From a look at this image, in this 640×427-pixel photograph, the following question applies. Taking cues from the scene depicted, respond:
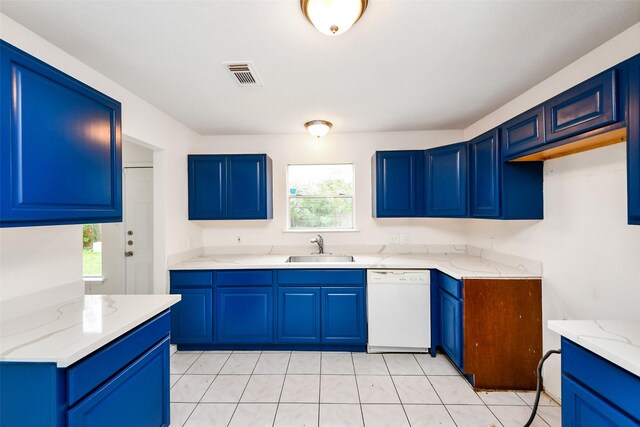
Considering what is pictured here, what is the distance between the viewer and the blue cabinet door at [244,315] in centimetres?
268

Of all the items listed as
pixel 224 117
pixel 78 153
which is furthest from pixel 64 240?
pixel 224 117

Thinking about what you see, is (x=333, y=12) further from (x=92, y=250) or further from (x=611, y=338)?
(x=92, y=250)

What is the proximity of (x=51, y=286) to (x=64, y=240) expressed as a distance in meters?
0.28

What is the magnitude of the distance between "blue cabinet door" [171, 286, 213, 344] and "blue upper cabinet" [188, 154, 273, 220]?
83 centimetres

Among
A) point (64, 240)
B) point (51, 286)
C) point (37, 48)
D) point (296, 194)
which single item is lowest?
point (51, 286)

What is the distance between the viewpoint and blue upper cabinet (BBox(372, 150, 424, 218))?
2.97 metres

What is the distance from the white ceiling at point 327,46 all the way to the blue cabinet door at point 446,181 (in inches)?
19.0

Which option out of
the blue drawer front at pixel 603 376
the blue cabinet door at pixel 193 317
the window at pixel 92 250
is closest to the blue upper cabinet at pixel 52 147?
the blue cabinet door at pixel 193 317

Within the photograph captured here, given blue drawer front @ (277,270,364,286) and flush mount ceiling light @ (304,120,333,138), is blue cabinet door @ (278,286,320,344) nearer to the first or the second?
blue drawer front @ (277,270,364,286)

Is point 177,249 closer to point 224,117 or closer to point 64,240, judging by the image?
point 64,240

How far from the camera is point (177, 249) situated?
9.23 feet

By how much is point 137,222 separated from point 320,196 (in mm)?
2324

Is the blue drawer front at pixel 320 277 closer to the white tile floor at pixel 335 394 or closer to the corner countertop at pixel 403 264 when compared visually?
the corner countertop at pixel 403 264

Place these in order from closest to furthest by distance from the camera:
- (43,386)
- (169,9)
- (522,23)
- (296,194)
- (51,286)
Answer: (43,386) < (169,9) < (522,23) < (51,286) < (296,194)
